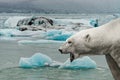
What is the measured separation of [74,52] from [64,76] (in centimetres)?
541

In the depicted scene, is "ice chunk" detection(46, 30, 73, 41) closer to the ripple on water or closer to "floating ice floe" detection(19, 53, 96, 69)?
"floating ice floe" detection(19, 53, 96, 69)

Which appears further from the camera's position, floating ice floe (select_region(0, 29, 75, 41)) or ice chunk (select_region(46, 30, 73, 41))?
floating ice floe (select_region(0, 29, 75, 41))

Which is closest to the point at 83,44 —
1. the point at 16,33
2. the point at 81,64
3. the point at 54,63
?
the point at 81,64

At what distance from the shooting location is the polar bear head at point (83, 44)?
136 inches

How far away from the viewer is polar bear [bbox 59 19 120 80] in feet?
11.2

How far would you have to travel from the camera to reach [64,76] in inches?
352

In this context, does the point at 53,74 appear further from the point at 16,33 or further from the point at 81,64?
the point at 16,33

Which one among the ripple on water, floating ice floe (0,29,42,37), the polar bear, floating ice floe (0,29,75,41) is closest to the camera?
the polar bear

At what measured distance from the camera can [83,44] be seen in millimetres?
3510

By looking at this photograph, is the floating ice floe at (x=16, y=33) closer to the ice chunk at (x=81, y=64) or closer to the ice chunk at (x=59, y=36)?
the ice chunk at (x=59, y=36)

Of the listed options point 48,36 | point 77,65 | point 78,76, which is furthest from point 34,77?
point 48,36

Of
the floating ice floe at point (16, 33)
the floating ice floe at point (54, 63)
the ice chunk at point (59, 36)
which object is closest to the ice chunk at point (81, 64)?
the floating ice floe at point (54, 63)

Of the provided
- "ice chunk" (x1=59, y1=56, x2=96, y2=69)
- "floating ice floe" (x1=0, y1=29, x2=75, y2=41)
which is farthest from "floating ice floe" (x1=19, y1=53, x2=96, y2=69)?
"floating ice floe" (x1=0, y1=29, x2=75, y2=41)

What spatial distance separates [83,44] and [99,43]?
0.16 m
